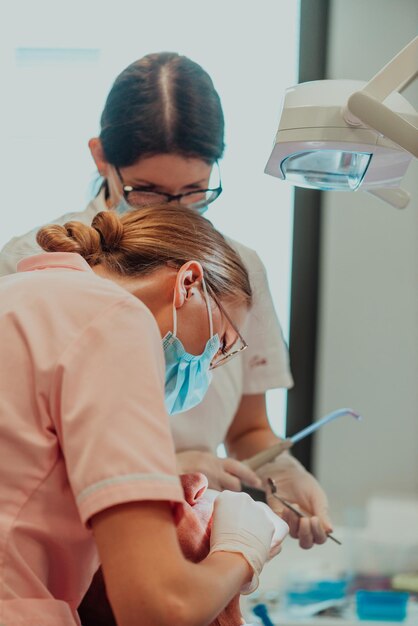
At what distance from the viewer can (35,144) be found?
3.31m

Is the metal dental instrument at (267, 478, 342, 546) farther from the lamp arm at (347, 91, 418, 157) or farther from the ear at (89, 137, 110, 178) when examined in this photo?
the lamp arm at (347, 91, 418, 157)

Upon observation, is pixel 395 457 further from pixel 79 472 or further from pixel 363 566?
pixel 79 472

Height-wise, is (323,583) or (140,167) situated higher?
(140,167)

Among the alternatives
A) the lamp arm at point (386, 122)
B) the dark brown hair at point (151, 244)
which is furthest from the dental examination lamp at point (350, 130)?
the dark brown hair at point (151, 244)

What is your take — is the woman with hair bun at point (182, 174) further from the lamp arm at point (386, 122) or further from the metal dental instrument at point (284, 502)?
the lamp arm at point (386, 122)

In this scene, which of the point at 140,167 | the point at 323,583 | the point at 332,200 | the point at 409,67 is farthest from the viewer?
the point at 332,200

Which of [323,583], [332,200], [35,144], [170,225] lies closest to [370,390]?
[332,200]

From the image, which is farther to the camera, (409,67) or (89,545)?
(409,67)

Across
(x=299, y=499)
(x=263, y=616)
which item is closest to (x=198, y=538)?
(x=263, y=616)

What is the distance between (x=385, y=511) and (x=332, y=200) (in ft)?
3.73

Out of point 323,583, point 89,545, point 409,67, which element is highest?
point 409,67

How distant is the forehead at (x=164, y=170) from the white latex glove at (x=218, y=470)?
2.07 ft

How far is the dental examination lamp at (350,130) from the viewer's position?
1341 millimetres

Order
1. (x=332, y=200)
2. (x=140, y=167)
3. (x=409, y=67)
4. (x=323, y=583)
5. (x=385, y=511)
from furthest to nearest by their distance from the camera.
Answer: (x=332, y=200) → (x=385, y=511) → (x=323, y=583) → (x=140, y=167) → (x=409, y=67)
